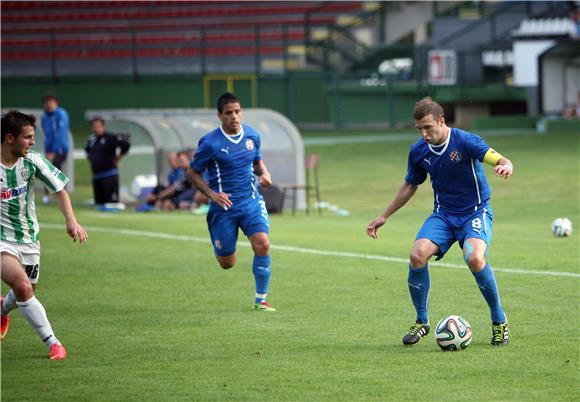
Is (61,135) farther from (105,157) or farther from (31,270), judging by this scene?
(31,270)

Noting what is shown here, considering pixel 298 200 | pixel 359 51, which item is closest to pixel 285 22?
pixel 359 51

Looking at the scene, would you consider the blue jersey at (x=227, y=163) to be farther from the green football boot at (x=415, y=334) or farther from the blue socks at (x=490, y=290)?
the blue socks at (x=490, y=290)

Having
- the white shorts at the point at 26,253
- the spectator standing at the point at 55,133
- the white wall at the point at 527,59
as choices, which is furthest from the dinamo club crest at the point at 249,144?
the white wall at the point at 527,59

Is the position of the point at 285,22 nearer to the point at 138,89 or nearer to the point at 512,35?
the point at 138,89

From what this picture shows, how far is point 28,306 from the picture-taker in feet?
27.7

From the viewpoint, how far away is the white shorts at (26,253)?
856cm

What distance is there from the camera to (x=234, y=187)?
1111 cm

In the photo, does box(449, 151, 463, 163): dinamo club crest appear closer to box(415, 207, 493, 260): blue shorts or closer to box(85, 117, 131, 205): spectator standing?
box(415, 207, 493, 260): blue shorts

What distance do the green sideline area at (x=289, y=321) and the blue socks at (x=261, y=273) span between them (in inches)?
12.0

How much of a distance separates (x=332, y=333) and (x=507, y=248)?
6.80m

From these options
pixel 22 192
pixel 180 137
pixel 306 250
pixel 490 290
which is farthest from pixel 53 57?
pixel 490 290

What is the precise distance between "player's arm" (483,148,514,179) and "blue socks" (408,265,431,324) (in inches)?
37.9

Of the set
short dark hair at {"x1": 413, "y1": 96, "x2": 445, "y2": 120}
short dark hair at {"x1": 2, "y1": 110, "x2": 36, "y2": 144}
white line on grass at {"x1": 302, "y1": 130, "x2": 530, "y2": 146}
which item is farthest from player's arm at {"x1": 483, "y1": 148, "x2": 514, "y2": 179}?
white line on grass at {"x1": 302, "y1": 130, "x2": 530, "y2": 146}

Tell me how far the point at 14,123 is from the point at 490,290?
3.65 metres
